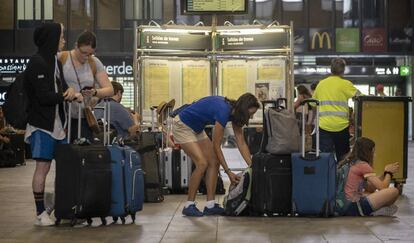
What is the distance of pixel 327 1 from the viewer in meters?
39.7

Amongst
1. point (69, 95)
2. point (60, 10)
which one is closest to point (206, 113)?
point (69, 95)

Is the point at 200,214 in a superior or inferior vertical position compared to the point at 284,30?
inferior

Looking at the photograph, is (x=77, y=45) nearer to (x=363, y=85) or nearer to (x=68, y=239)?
(x=68, y=239)

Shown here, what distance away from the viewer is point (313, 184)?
8.75 meters

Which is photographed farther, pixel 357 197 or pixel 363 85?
pixel 363 85

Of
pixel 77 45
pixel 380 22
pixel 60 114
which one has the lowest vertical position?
pixel 60 114

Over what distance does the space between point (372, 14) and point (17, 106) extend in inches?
1332

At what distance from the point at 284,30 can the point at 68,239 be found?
832cm

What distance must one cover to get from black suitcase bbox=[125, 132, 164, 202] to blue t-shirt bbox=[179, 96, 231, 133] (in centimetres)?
154

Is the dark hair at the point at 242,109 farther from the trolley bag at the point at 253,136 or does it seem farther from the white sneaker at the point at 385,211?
the trolley bag at the point at 253,136

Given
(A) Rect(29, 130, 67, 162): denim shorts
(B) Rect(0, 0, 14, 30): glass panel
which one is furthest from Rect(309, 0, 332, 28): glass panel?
(A) Rect(29, 130, 67, 162): denim shorts

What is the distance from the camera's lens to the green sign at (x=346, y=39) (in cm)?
3950

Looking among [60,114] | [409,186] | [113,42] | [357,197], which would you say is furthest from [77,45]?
[113,42]

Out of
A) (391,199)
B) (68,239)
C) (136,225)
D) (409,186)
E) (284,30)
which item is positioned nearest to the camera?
(68,239)
